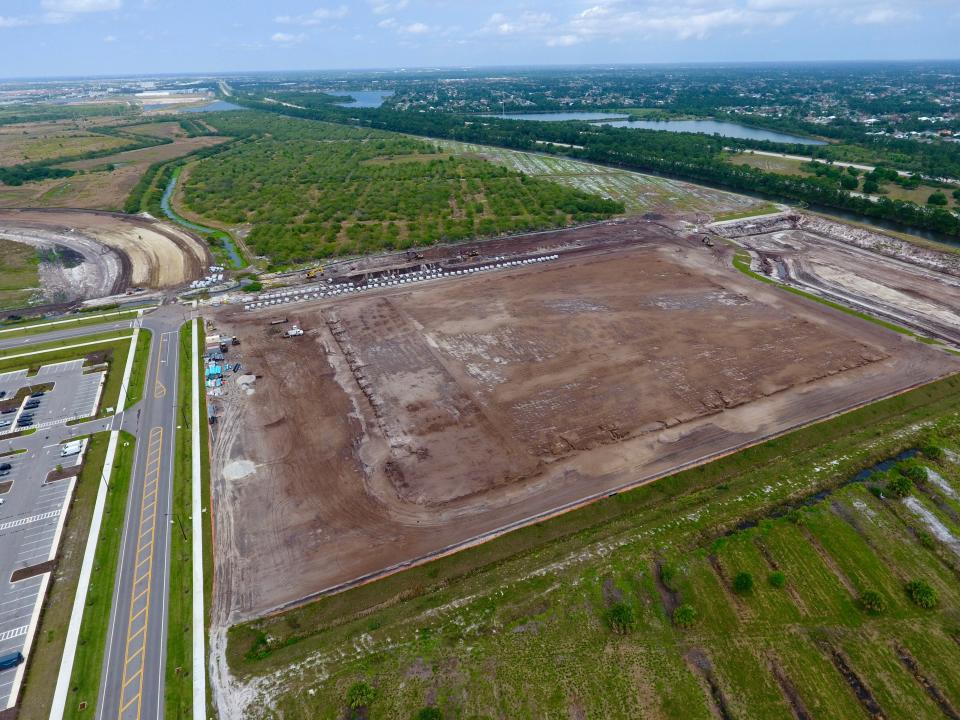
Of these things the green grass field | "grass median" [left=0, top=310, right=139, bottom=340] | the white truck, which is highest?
the green grass field

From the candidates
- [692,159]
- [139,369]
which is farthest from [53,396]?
[692,159]

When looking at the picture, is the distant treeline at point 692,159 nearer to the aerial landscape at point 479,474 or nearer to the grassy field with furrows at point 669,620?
the aerial landscape at point 479,474

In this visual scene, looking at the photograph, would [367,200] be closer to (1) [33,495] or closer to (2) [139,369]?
(2) [139,369]

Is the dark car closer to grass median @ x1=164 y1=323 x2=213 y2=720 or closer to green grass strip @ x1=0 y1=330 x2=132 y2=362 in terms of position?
grass median @ x1=164 y1=323 x2=213 y2=720

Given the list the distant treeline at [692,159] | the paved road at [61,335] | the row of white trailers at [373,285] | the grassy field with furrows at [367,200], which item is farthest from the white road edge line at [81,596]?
the distant treeline at [692,159]

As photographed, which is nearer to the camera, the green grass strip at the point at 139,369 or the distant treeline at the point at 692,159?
the green grass strip at the point at 139,369

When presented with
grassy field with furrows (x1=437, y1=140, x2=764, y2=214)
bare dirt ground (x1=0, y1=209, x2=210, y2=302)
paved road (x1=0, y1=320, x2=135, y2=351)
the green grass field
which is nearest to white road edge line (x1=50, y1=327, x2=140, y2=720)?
paved road (x1=0, y1=320, x2=135, y2=351)
